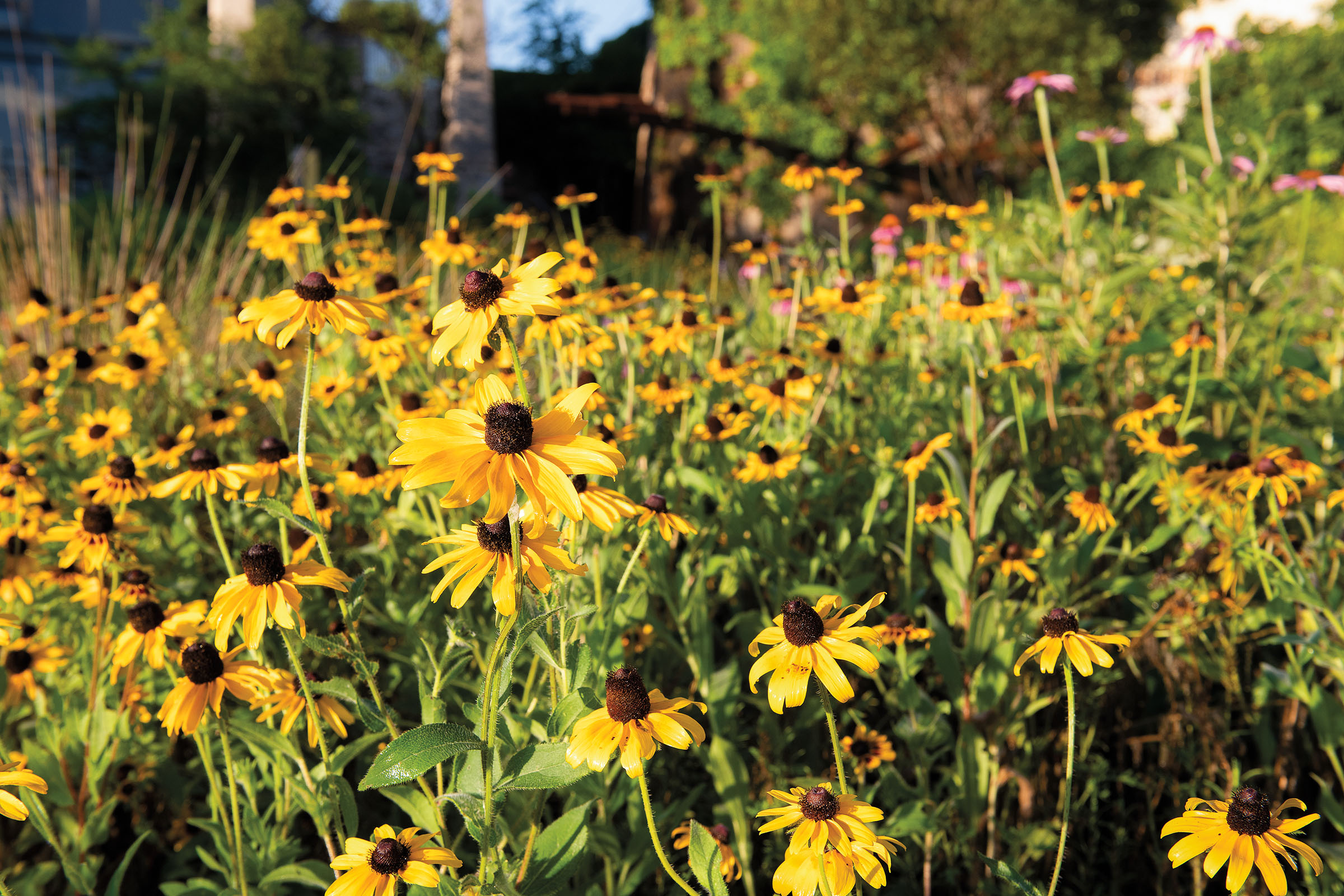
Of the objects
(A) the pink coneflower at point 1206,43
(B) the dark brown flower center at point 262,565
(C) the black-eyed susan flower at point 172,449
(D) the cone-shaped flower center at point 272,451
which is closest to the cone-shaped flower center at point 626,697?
(B) the dark brown flower center at point 262,565

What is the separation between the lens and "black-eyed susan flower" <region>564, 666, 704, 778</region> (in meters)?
0.95

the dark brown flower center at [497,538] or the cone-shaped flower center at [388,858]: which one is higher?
the dark brown flower center at [497,538]

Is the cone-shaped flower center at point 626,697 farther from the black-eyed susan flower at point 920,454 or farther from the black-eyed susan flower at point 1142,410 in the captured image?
the black-eyed susan flower at point 1142,410

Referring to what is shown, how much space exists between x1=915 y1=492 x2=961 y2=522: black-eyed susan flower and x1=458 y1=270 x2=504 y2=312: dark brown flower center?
1.13 m

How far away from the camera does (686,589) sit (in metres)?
1.82

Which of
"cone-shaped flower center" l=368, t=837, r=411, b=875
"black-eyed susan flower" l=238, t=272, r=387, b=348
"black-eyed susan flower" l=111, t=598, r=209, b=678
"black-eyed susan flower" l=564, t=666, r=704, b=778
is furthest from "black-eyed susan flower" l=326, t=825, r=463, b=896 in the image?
"black-eyed susan flower" l=238, t=272, r=387, b=348

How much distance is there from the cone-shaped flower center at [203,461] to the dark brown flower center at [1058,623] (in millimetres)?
1434

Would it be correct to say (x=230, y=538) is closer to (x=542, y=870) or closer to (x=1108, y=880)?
(x=542, y=870)

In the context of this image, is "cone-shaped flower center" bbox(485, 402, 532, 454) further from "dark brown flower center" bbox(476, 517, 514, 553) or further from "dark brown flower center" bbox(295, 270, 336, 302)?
"dark brown flower center" bbox(295, 270, 336, 302)

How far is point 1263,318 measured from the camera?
3391mm

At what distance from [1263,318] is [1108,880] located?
8.20 feet

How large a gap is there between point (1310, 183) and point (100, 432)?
380 centimetres

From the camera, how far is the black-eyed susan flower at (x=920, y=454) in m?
1.75

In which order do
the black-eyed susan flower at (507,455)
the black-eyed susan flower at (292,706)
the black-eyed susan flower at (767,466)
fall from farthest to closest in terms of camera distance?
the black-eyed susan flower at (767,466) < the black-eyed susan flower at (292,706) < the black-eyed susan flower at (507,455)
